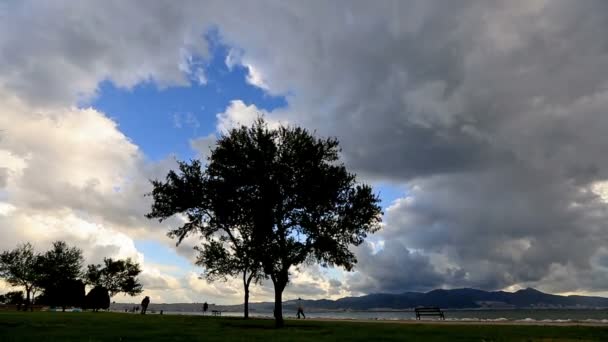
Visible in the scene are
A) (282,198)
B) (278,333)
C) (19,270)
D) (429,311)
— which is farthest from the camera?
(19,270)

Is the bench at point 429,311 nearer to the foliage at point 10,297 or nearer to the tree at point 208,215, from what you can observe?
the tree at point 208,215

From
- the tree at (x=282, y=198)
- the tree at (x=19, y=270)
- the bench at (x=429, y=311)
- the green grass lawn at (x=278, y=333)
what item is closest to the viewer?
the green grass lawn at (x=278, y=333)

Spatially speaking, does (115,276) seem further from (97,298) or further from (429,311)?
(429,311)

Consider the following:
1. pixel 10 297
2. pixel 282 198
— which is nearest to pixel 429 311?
pixel 282 198

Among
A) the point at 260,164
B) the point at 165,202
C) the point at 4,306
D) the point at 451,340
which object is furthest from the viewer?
the point at 4,306

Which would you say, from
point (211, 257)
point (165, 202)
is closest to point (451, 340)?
point (211, 257)

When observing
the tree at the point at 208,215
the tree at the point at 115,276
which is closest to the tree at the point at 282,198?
the tree at the point at 208,215

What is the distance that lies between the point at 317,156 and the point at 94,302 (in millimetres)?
76715

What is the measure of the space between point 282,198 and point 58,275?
79.8m

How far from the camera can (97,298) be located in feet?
309

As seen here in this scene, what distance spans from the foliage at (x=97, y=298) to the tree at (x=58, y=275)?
3.78 m

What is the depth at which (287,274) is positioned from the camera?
1538 inches

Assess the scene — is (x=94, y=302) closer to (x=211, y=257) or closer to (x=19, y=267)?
(x=19, y=267)

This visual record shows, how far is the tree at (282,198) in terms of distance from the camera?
38.1 m
